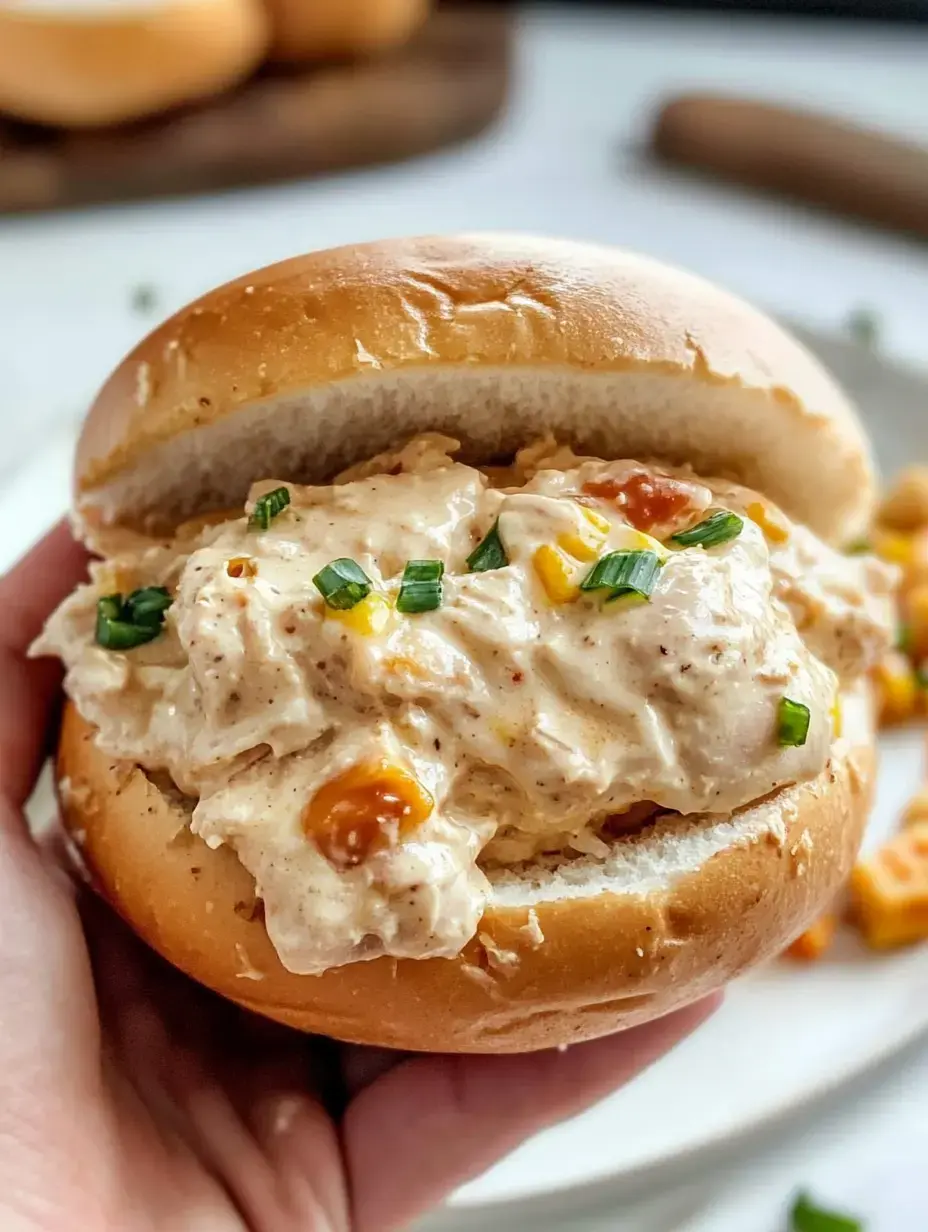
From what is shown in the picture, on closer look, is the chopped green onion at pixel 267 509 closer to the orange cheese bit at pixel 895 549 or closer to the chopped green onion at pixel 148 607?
the chopped green onion at pixel 148 607

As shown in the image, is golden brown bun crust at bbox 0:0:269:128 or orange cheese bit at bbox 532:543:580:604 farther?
golden brown bun crust at bbox 0:0:269:128

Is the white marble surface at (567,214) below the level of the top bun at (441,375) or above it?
below

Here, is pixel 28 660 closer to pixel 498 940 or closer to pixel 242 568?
pixel 242 568

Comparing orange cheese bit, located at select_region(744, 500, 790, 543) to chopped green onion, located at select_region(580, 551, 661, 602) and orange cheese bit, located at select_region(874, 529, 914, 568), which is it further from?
orange cheese bit, located at select_region(874, 529, 914, 568)

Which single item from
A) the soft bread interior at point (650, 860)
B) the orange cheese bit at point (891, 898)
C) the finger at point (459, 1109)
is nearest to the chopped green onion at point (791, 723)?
the soft bread interior at point (650, 860)

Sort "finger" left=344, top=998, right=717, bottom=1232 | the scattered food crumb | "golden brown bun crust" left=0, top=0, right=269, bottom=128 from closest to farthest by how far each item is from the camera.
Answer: "finger" left=344, top=998, right=717, bottom=1232 → the scattered food crumb → "golden brown bun crust" left=0, top=0, right=269, bottom=128

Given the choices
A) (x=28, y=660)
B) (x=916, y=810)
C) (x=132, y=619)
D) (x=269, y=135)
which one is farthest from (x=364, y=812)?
(x=269, y=135)

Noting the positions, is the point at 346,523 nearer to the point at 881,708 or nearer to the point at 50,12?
the point at 881,708

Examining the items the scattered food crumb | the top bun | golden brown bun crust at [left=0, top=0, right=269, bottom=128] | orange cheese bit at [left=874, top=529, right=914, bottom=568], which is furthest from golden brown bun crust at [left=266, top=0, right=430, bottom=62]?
the top bun
